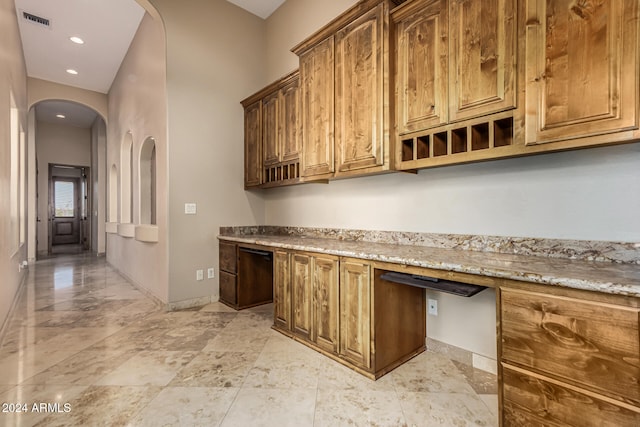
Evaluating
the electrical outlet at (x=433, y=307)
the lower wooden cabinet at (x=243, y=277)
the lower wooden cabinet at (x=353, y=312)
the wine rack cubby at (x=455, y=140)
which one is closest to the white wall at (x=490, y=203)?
the electrical outlet at (x=433, y=307)

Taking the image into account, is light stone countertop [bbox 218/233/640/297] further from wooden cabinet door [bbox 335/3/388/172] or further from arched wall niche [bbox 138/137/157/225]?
arched wall niche [bbox 138/137/157/225]

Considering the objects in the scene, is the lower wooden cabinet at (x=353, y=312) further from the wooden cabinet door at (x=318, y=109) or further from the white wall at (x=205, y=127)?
the white wall at (x=205, y=127)

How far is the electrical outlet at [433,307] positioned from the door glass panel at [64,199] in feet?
37.8

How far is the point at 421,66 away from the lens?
196 cm

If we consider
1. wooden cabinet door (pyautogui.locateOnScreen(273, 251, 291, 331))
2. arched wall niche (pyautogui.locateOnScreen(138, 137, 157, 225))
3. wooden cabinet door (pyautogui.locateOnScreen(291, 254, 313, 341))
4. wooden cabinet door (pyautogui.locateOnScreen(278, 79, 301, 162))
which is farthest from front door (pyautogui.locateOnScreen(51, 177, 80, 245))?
wooden cabinet door (pyautogui.locateOnScreen(291, 254, 313, 341))

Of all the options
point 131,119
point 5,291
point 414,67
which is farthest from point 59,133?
point 414,67

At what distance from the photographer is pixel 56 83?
591 cm

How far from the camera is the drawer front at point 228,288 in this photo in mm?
3318

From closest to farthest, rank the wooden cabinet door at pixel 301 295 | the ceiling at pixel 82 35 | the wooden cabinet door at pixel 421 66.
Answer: the wooden cabinet door at pixel 421 66, the wooden cabinet door at pixel 301 295, the ceiling at pixel 82 35

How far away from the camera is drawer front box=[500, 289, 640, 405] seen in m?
1.01

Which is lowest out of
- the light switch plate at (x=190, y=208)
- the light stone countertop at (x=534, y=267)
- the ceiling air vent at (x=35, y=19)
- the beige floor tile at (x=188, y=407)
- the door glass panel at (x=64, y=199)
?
the beige floor tile at (x=188, y=407)

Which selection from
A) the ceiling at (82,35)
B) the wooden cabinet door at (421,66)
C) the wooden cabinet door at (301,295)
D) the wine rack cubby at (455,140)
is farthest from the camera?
the ceiling at (82,35)

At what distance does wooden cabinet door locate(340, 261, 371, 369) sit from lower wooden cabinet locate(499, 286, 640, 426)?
0.81 m

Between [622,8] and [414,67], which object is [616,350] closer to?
[622,8]
